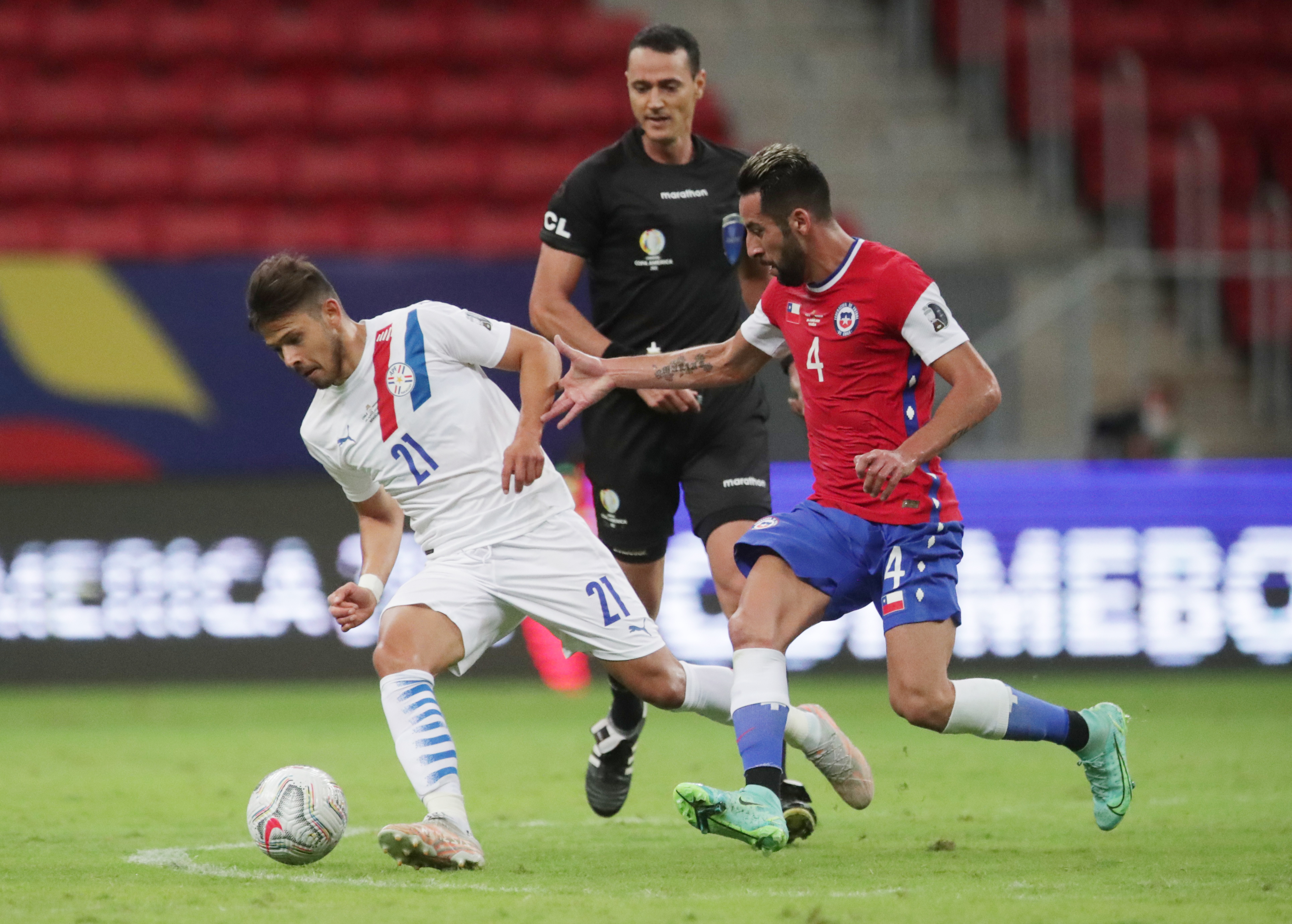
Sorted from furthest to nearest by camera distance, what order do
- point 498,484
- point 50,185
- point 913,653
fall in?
point 50,185 → point 498,484 → point 913,653

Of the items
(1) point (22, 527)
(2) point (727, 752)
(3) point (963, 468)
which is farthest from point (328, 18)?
(2) point (727, 752)

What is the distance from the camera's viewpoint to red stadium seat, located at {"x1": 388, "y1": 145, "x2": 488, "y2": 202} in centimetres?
1409

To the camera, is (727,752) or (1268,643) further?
(1268,643)

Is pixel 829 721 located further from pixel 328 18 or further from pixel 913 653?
pixel 328 18

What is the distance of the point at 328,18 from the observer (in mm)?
15188

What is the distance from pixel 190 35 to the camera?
14.9 metres

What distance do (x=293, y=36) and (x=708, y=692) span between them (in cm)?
1088

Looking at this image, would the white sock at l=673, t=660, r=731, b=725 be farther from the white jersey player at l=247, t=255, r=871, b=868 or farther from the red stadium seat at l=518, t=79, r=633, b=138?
the red stadium seat at l=518, t=79, r=633, b=138

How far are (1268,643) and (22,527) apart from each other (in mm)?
7758

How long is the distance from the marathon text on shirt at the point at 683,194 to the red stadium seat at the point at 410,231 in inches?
281

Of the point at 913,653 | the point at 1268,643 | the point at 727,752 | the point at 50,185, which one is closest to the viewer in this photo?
the point at 913,653

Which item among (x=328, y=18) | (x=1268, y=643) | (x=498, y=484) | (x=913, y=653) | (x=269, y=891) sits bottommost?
(x=1268, y=643)

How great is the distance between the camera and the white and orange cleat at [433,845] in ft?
A: 15.6

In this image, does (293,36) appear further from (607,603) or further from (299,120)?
(607,603)
